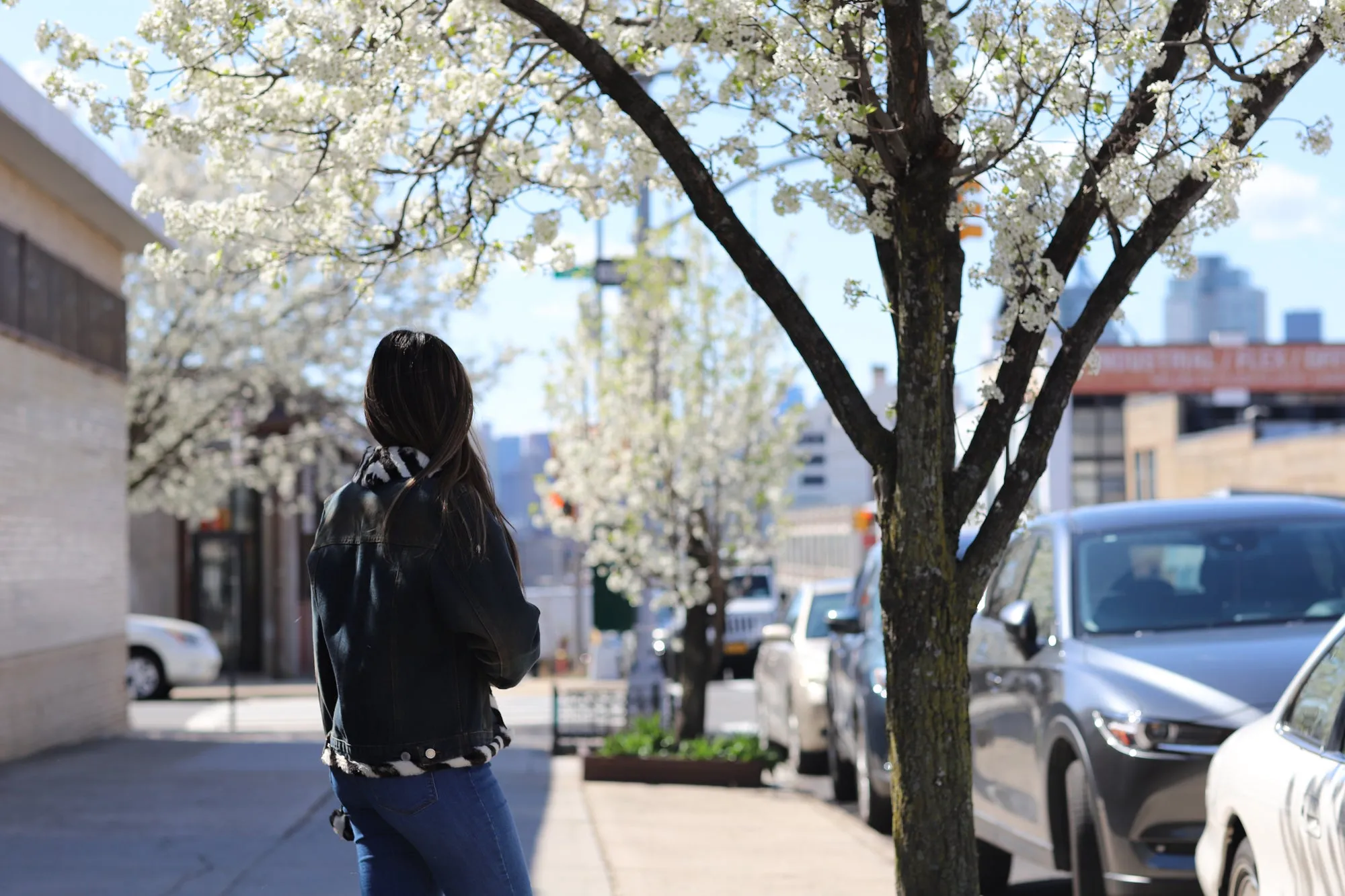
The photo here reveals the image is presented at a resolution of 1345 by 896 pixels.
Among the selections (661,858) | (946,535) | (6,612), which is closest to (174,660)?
(6,612)

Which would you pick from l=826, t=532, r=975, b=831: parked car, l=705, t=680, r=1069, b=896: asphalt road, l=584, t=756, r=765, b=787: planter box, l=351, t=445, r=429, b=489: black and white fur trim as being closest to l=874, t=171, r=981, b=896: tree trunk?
l=351, t=445, r=429, b=489: black and white fur trim

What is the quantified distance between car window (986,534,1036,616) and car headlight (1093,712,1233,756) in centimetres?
196

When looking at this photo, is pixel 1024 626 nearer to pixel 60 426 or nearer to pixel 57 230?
pixel 60 426

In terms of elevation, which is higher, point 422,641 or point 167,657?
point 422,641

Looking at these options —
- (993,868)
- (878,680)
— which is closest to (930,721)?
(993,868)

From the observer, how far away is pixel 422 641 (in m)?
3.44

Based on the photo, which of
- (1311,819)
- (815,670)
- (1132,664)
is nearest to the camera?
(1311,819)

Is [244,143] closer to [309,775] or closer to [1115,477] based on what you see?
[309,775]

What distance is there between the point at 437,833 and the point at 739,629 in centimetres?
3001

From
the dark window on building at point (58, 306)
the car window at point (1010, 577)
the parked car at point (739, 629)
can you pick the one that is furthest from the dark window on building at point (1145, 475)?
the car window at point (1010, 577)

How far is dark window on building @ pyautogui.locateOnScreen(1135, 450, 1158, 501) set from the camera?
58.3 meters

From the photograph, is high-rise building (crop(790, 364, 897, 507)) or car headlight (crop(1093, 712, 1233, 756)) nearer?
car headlight (crop(1093, 712, 1233, 756))

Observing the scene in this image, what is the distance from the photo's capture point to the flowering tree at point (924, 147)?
16.0 ft

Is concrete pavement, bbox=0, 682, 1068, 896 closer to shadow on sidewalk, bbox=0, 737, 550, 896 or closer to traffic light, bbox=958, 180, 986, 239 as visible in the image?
shadow on sidewalk, bbox=0, 737, 550, 896
